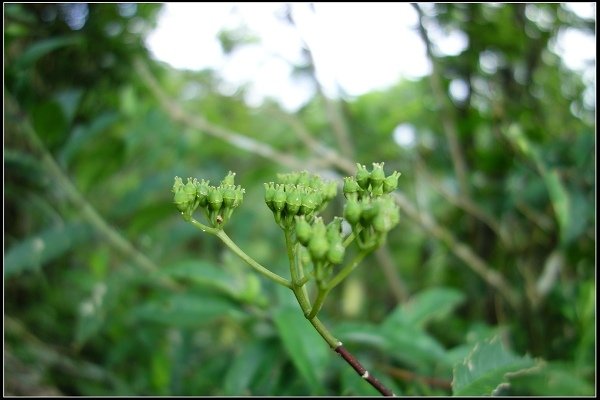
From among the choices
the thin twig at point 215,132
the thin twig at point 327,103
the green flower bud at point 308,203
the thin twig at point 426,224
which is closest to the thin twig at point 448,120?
the thin twig at point 426,224

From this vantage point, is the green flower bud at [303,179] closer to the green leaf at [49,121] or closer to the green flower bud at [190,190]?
the green flower bud at [190,190]

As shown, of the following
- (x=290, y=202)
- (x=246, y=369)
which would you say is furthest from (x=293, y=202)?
(x=246, y=369)

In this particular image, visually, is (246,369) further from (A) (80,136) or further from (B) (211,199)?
(A) (80,136)

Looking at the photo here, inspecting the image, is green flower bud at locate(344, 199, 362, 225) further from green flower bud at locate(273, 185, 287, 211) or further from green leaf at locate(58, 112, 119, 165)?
green leaf at locate(58, 112, 119, 165)

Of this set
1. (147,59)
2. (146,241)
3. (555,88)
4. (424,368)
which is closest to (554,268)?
(424,368)

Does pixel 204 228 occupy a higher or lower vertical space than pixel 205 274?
lower

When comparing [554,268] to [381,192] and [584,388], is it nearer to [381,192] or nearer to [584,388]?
[584,388]
